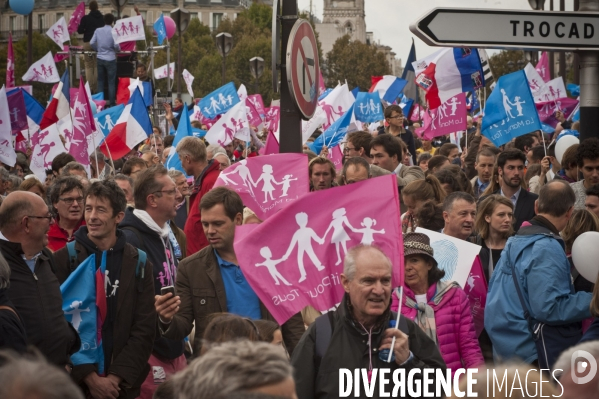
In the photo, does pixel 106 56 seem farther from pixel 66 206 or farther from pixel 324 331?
pixel 324 331

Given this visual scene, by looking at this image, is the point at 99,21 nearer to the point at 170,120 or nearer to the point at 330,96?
the point at 170,120

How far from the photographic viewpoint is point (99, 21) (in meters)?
21.2

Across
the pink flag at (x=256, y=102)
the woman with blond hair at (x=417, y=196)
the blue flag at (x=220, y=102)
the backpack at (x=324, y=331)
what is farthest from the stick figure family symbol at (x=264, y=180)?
the pink flag at (x=256, y=102)

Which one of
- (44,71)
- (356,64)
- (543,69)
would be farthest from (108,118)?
(356,64)

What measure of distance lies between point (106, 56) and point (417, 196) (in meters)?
14.2

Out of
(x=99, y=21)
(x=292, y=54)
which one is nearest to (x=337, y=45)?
(x=99, y=21)

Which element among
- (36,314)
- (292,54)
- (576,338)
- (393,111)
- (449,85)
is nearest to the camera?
(36,314)

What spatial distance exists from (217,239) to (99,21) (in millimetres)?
15925

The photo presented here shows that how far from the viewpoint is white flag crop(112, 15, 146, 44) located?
840 inches

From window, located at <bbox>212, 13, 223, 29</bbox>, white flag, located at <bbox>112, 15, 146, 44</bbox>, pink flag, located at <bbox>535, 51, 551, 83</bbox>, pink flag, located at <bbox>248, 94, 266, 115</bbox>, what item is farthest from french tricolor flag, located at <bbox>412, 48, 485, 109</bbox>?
window, located at <bbox>212, 13, 223, 29</bbox>

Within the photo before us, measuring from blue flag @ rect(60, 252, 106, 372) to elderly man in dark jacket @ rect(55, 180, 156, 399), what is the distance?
8 cm

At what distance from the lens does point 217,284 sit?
19.6ft

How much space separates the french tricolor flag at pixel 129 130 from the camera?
44.6 feet

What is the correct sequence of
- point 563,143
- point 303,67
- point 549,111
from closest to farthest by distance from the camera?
point 303,67, point 563,143, point 549,111
